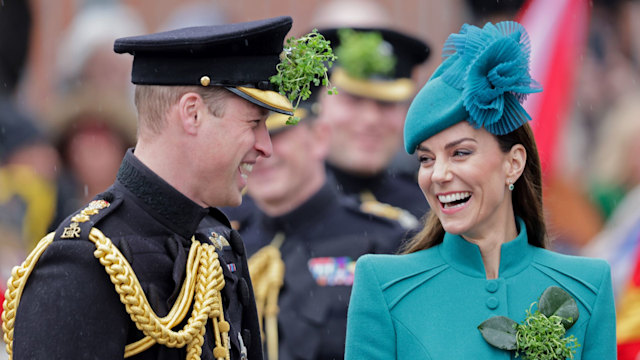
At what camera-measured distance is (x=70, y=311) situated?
369 centimetres

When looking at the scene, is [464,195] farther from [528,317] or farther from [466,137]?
[528,317]

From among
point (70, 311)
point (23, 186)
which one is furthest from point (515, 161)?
point (23, 186)

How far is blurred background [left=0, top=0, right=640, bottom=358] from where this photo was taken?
8703 millimetres

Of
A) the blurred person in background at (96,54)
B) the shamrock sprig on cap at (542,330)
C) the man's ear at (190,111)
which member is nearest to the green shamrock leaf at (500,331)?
the shamrock sprig on cap at (542,330)

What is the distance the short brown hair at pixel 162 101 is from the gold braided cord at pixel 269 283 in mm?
2726

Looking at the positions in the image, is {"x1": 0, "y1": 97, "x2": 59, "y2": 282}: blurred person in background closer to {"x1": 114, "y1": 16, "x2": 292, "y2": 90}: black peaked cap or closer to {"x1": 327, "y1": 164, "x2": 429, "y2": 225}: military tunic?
{"x1": 327, "y1": 164, "x2": 429, "y2": 225}: military tunic

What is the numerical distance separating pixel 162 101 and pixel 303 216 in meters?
3.49

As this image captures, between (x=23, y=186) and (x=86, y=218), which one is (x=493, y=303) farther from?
(x=23, y=186)

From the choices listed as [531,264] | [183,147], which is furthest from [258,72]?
[531,264]

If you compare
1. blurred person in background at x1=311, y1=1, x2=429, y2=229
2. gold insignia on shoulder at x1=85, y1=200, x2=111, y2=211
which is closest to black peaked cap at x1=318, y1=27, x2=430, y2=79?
blurred person in background at x1=311, y1=1, x2=429, y2=229

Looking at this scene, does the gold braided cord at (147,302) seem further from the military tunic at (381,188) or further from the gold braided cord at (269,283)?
the military tunic at (381,188)

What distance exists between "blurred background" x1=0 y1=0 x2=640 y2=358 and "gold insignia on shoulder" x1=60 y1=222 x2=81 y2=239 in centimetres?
311

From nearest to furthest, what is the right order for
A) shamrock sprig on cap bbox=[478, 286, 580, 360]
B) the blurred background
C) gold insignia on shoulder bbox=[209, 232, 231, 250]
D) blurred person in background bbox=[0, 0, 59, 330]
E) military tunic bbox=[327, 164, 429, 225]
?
shamrock sprig on cap bbox=[478, 286, 580, 360], gold insignia on shoulder bbox=[209, 232, 231, 250], blurred person in background bbox=[0, 0, 59, 330], the blurred background, military tunic bbox=[327, 164, 429, 225]

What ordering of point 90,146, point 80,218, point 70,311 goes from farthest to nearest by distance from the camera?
point 90,146
point 80,218
point 70,311
